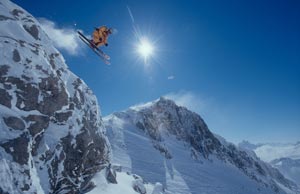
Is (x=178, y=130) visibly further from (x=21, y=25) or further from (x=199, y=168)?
(x=21, y=25)

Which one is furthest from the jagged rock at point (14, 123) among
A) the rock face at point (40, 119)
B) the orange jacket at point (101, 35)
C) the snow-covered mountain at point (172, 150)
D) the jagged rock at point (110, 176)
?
the snow-covered mountain at point (172, 150)

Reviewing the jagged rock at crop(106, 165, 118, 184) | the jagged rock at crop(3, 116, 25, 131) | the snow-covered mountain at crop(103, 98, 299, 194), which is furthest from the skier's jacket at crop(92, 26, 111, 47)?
the snow-covered mountain at crop(103, 98, 299, 194)

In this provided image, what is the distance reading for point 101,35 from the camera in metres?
22.7

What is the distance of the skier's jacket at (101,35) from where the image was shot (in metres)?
22.6

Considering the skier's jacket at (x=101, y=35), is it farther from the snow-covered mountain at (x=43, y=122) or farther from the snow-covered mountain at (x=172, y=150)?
the snow-covered mountain at (x=172, y=150)

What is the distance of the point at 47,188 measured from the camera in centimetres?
2508

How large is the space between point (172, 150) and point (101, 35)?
8036 centimetres

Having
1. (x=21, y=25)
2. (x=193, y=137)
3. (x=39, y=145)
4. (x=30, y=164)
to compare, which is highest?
(x=193, y=137)

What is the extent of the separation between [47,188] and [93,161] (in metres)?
9.34

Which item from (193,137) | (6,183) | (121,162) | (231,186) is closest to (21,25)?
(6,183)

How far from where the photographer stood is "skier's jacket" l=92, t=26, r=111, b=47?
74.0 feet

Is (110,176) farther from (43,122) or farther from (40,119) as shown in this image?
(40,119)

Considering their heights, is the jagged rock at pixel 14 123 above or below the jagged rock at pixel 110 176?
above

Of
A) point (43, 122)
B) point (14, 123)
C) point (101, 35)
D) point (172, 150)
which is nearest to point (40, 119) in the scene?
point (43, 122)
